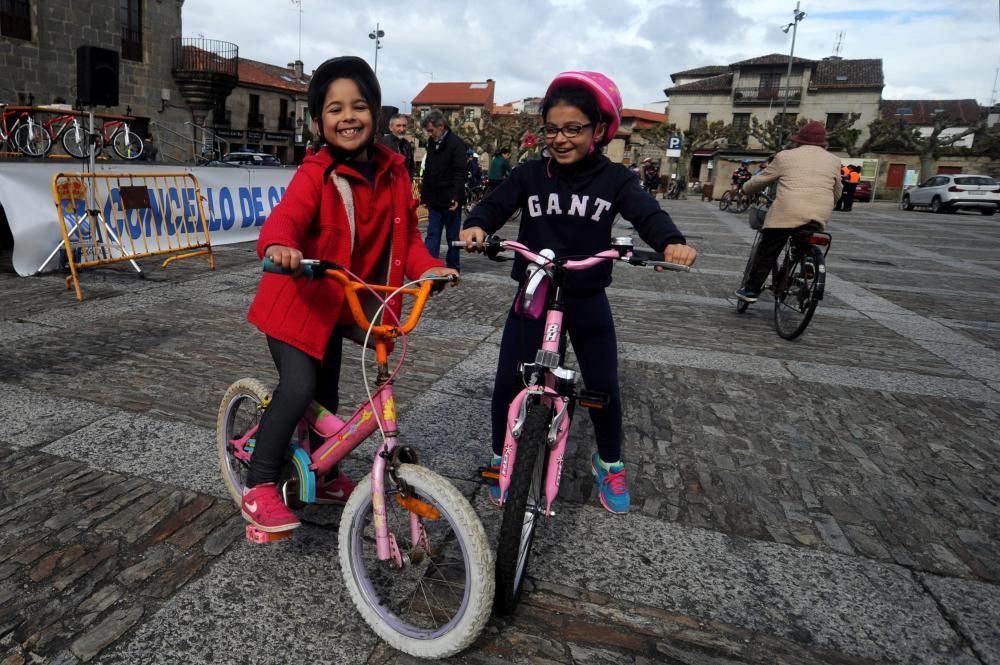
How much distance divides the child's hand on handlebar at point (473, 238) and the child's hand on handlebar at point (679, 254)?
2.11ft

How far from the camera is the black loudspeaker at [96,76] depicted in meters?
9.78

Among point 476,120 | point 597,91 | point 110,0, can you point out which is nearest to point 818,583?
point 597,91

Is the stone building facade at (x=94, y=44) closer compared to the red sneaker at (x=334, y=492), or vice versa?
the red sneaker at (x=334, y=492)

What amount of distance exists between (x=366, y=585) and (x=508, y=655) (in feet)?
1.60

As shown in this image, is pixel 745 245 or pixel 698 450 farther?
pixel 745 245

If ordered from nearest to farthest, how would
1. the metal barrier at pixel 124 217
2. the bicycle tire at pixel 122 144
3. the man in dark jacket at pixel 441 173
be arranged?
the metal barrier at pixel 124 217, the man in dark jacket at pixel 441 173, the bicycle tire at pixel 122 144

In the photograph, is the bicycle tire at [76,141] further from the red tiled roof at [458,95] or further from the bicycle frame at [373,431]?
the red tiled roof at [458,95]

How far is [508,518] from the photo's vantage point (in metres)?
2.06

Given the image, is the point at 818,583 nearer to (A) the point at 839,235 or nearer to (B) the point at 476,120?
(A) the point at 839,235

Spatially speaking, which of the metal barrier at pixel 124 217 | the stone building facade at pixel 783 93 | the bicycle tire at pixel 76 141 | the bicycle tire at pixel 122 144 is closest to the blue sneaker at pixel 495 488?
the metal barrier at pixel 124 217

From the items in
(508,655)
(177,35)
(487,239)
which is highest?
(177,35)

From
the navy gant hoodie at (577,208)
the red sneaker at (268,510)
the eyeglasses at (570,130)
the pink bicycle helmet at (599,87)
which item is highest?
the pink bicycle helmet at (599,87)

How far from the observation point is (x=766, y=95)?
5956 centimetres

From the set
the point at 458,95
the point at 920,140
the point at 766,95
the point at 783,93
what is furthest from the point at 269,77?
the point at 920,140
